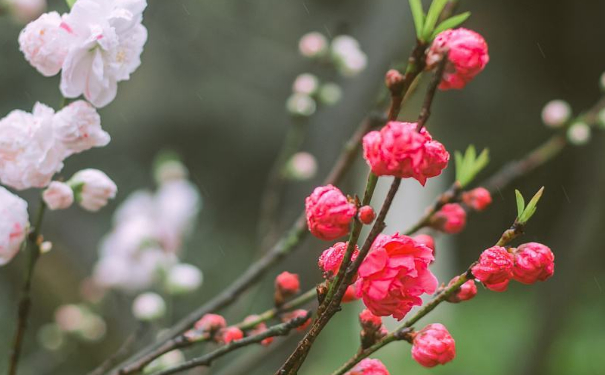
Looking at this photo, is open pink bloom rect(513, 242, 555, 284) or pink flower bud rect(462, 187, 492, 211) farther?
pink flower bud rect(462, 187, 492, 211)

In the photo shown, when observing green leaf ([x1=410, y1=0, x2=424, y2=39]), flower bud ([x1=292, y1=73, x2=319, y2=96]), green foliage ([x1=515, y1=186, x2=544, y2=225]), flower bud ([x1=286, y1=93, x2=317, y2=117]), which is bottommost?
green foliage ([x1=515, y1=186, x2=544, y2=225])

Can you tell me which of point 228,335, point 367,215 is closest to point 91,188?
point 228,335

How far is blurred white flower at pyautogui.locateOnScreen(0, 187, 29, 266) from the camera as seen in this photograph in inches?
17.2

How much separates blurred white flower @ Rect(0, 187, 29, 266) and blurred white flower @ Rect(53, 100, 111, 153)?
60mm

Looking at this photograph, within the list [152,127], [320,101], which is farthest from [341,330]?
[320,101]

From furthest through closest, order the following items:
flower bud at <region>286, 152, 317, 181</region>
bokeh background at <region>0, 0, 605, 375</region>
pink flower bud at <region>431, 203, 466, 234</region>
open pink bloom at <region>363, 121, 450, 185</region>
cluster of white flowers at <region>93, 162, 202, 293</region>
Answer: bokeh background at <region>0, 0, 605, 375</region>
cluster of white flowers at <region>93, 162, 202, 293</region>
flower bud at <region>286, 152, 317, 181</region>
pink flower bud at <region>431, 203, 466, 234</region>
open pink bloom at <region>363, 121, 450, 185</region>

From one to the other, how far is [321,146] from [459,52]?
2.95 feet

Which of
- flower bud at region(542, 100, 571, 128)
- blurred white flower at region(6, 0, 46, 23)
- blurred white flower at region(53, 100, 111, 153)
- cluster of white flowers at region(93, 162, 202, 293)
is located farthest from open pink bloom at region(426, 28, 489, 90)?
cluster of white flowers at region(93, 162, 202, 293)

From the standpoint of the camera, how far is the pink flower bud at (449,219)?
504mm

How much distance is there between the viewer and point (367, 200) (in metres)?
0.30

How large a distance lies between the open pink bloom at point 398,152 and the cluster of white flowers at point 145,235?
806 millimetres

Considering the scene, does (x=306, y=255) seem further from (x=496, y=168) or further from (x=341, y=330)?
(x=496, y=168)

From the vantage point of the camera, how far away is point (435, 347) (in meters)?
0.35

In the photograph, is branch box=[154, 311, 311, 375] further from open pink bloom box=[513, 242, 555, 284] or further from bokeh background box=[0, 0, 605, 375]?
bokeh background box=[0, 0, 605, 375]
